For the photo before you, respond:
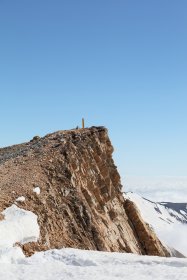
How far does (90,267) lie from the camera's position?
62.2 ft

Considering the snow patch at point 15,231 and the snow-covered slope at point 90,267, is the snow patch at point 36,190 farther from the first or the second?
the snow-covered slope at point 90,267

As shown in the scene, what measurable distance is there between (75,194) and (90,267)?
33.3 ft

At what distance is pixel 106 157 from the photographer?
38781mm

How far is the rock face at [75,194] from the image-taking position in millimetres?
25016

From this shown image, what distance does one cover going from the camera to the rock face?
985 inches

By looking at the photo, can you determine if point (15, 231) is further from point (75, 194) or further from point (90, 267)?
point (75, 194)

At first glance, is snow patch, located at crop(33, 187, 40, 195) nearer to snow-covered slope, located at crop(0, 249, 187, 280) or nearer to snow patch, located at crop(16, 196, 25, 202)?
snow patch, located at crop(16, 196, 25, 202)

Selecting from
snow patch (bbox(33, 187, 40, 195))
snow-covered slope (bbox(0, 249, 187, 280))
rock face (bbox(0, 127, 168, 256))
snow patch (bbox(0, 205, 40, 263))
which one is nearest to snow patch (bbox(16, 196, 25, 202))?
rock face (bbox(0, 127, 168, 256))

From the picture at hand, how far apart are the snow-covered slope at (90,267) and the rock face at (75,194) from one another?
2.13 metres

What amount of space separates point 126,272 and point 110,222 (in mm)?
15416

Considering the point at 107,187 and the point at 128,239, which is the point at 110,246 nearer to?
the point at 128,239

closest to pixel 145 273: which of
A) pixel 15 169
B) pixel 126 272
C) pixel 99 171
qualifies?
pixel 126 272

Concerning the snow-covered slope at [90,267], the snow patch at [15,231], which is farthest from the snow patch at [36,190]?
the snow-covered slope at [90,267]

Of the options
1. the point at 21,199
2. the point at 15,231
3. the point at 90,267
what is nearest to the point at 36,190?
the point at 21,199
